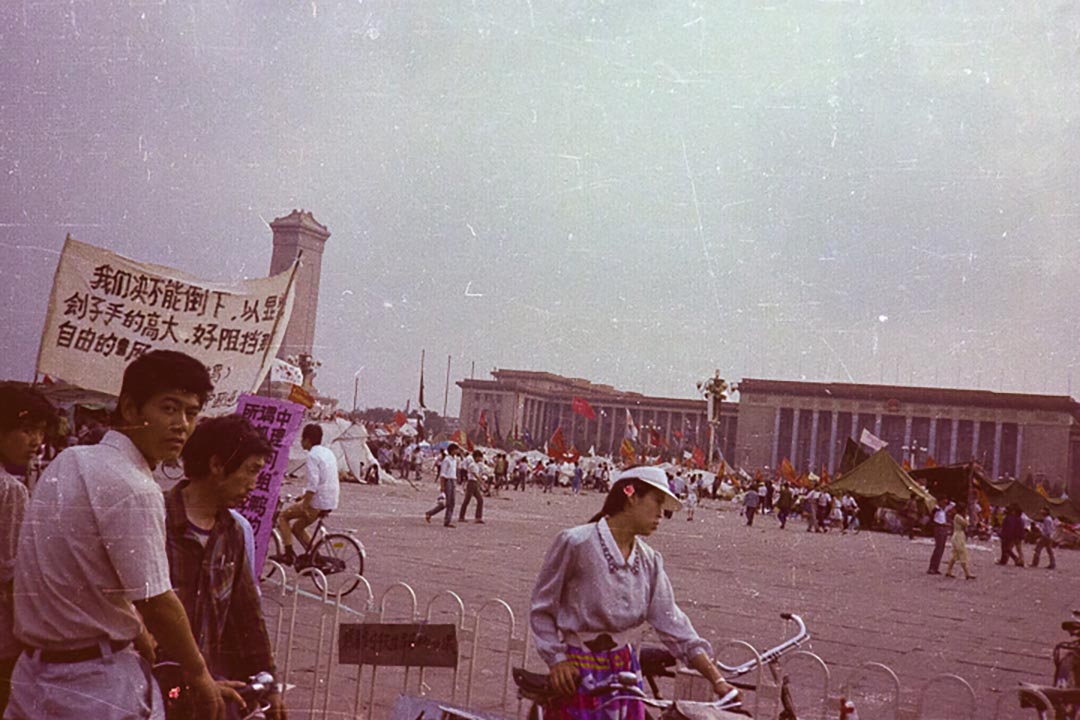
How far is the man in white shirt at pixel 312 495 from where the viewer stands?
8328 millimetres

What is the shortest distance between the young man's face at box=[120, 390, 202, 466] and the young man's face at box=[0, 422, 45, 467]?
3.06 feet

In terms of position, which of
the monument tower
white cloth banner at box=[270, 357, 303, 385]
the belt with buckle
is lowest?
the belt with buckle

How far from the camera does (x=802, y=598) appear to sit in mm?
10867

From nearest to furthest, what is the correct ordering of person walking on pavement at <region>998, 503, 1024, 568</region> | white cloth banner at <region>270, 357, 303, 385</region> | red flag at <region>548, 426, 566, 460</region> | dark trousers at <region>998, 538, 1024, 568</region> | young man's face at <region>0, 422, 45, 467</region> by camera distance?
young man's face at <region>0, 422, 45, 467</region> < white cloth banner at <region>270, 357, 303, 385</region> < person walking on pavement at <region>998, 503, 1024, 568</region> < dark trousers at <region>998, 538, 1024, 568</region> < red flag at <region>548, 426, 566, 460</region>

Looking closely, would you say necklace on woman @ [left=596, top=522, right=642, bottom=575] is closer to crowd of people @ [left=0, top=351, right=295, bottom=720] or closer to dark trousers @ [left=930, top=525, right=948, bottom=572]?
crowd of people @ [left=0, top=351, right=295, bottom=720]

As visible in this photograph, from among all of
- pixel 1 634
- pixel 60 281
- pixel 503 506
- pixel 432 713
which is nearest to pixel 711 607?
pixel 60 281

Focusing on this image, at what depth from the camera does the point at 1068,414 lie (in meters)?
60.2

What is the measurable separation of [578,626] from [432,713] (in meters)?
0.47

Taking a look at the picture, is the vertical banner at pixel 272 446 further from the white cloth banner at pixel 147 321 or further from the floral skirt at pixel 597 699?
the floral skirt at pixel 597 699

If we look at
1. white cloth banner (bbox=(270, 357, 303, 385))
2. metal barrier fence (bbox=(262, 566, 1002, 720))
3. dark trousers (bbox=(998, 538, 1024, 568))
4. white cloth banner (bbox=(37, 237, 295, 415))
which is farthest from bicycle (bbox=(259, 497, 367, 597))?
dark trousers (bbox=(998, 538, 1024, 568))

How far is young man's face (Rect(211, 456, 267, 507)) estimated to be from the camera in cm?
259

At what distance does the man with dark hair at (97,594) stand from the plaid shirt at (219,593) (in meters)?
0.53

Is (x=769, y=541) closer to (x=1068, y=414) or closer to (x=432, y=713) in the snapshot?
(x=432, y=713)

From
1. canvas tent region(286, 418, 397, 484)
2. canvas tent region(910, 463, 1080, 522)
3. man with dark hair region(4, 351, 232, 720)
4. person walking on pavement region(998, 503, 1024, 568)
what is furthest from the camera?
canvas tent region(910, 463, 1080, 522)
